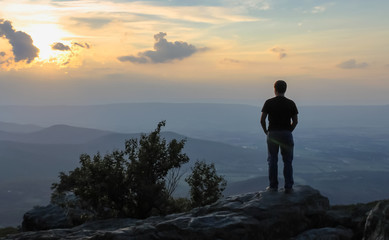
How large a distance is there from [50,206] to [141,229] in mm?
20162

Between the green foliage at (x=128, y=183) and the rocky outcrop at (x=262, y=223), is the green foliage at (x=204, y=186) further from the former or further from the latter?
the rocky outcrop at (x=262, y=223)

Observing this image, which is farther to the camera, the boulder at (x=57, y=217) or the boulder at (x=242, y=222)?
the boulder at (x=57, y=217)

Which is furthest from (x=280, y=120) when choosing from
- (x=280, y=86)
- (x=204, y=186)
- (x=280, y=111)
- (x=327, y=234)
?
(x=204, y=186)

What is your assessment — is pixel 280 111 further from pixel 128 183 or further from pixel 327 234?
pixel 128 183

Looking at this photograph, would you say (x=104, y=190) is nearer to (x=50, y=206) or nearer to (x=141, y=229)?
(x=50, y=206)

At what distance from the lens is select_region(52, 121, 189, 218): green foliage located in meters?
26.9

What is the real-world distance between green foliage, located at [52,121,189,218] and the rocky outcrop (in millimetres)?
7972

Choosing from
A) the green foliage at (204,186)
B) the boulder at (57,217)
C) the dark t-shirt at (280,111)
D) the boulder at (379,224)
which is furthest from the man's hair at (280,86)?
the green foliage at (204,186)

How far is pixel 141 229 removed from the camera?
1493 cm

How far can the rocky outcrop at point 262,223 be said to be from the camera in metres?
14.8

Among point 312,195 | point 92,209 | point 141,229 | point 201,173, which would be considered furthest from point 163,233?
point 201,173

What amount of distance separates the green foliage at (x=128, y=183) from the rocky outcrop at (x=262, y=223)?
7.97 meters

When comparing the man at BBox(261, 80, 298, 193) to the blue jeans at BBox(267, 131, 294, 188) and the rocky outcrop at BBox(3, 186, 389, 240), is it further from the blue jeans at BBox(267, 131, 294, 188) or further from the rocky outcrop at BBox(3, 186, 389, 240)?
the rocky outcrop at BBox(3, 186, 389, 240)

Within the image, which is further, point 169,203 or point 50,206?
point 50,206
